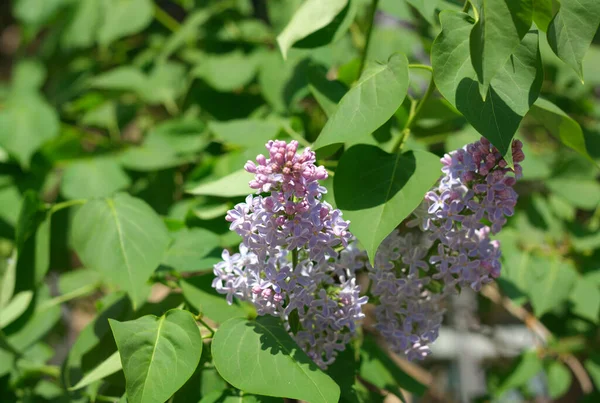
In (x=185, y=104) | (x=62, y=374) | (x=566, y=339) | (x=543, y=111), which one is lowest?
(x=566, y=339)

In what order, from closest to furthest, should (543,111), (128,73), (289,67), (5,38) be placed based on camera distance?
(543,111), (289,67), (128,73), (5,38)

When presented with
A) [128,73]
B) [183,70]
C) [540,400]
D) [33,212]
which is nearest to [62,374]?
[33,212]

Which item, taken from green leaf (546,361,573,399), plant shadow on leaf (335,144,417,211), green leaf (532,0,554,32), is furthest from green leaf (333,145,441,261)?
green leaf (546,361,573,399)

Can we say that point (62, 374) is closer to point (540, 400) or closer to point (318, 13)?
point (318, 13)

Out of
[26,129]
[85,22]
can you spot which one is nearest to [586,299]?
[26,129]

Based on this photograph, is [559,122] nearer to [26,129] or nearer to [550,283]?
[550,283]

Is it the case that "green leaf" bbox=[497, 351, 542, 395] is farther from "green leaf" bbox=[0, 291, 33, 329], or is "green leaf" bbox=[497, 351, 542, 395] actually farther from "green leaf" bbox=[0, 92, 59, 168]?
"green leaf" bbox=[0, 92, 59, 168]
